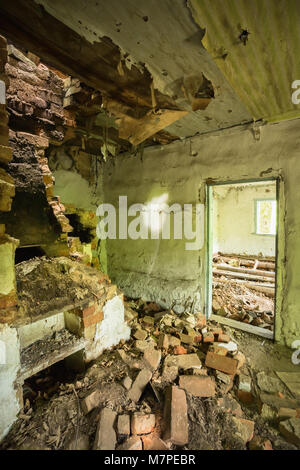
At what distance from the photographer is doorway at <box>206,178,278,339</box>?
438 centimetres

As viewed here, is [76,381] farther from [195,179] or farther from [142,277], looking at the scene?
[195,179]

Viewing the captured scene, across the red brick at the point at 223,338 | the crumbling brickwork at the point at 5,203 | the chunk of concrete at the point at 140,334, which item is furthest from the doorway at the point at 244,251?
the crumbling brickwork at the point at 5,203

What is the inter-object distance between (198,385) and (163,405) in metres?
0.42

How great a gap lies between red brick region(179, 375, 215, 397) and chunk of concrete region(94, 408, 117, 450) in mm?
764

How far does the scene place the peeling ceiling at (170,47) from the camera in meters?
1.31

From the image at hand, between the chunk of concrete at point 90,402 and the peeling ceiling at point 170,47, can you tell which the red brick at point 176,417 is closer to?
the chunk of concrete at point 90,402

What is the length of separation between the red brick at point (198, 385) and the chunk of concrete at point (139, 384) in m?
0.36

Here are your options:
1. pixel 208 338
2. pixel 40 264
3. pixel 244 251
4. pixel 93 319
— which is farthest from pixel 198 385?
pixel 244 251

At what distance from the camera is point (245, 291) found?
16.9 ft

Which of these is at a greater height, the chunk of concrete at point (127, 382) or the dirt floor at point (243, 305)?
the chunk of concrete at point (127, 382)

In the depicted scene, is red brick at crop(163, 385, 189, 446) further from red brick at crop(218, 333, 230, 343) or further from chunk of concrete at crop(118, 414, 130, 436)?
red brick at crop(218, 333, 230, 343)

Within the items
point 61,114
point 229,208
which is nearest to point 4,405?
point 61,114

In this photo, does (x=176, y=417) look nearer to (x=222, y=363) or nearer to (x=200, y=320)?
(x=222, y=363)

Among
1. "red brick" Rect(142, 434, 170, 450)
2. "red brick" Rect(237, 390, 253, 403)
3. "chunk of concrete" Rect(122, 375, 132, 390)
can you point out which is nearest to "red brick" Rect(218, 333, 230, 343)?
"red brick" Rect(237, 390, 253, 403)
